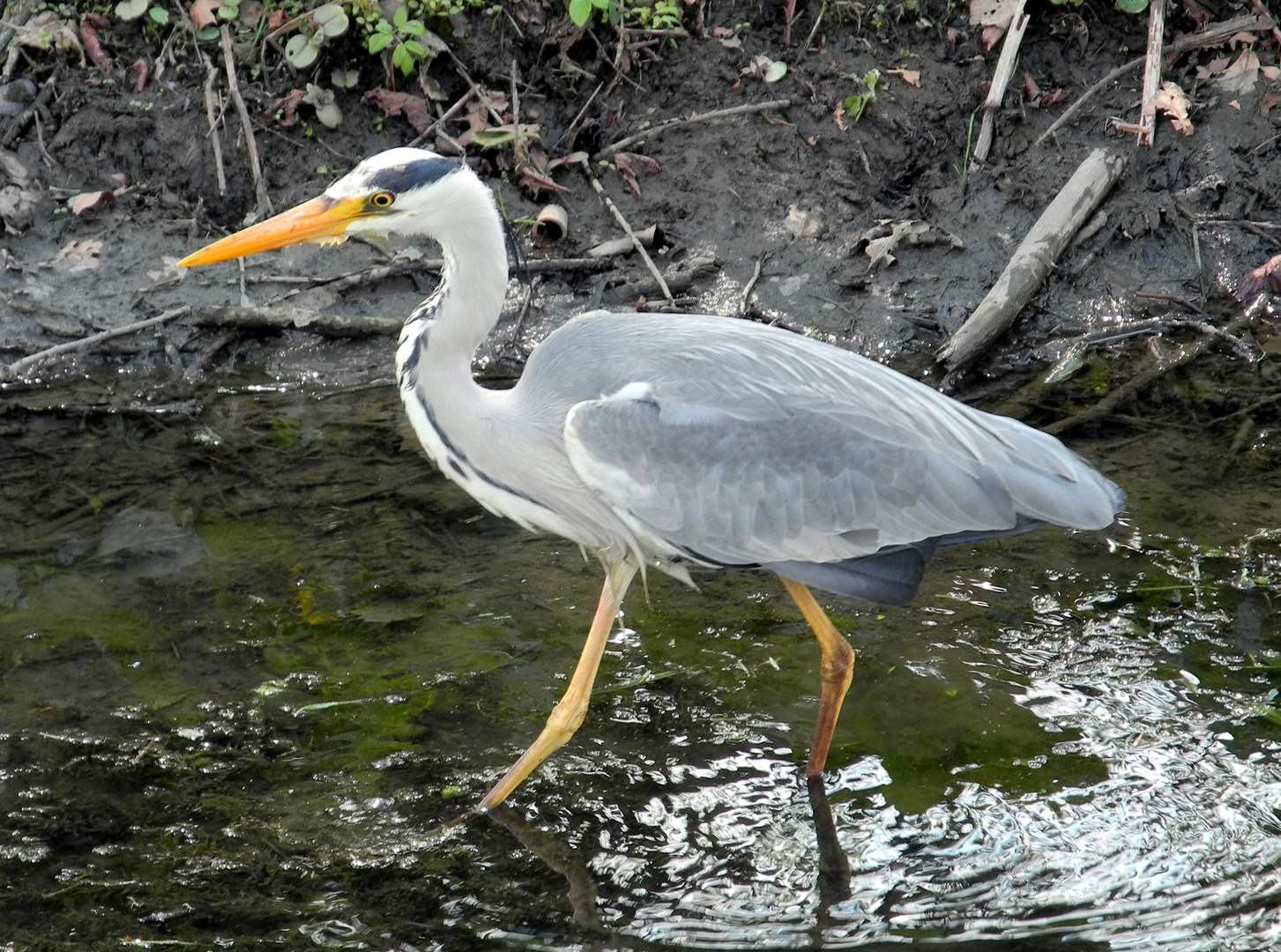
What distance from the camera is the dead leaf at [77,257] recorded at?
6207 mm

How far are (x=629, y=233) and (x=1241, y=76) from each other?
11.0ft

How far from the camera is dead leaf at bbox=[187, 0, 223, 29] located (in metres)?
6.61

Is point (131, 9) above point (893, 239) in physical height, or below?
above

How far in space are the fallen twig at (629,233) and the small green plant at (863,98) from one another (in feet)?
4.43

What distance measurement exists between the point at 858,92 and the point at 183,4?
11.6 ft

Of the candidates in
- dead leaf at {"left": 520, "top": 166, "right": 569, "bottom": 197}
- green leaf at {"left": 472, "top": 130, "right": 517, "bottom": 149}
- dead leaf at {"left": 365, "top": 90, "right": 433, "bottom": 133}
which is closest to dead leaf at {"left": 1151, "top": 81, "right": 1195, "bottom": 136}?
dead leaf at {"left": 520, "top": 166, "right": 569, "bottom": 197}

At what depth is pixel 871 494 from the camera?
11.2 ft

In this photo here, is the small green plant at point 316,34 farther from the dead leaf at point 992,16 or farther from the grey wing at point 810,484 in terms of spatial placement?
the grey wing at point 810,484

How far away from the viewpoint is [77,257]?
624 cm

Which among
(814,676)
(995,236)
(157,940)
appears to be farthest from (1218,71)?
(157,940)

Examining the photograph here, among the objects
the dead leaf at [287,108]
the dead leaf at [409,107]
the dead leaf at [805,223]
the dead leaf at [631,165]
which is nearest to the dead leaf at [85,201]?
A: the dead leaf at [287,108]

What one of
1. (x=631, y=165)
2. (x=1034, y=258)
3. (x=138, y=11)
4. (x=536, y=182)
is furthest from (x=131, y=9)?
(x=1034, y=258)

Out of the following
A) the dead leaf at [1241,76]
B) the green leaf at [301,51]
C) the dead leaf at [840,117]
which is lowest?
the green leaf at [301,51]

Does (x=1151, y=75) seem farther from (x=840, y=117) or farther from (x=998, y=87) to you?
(x=840, y=117)
